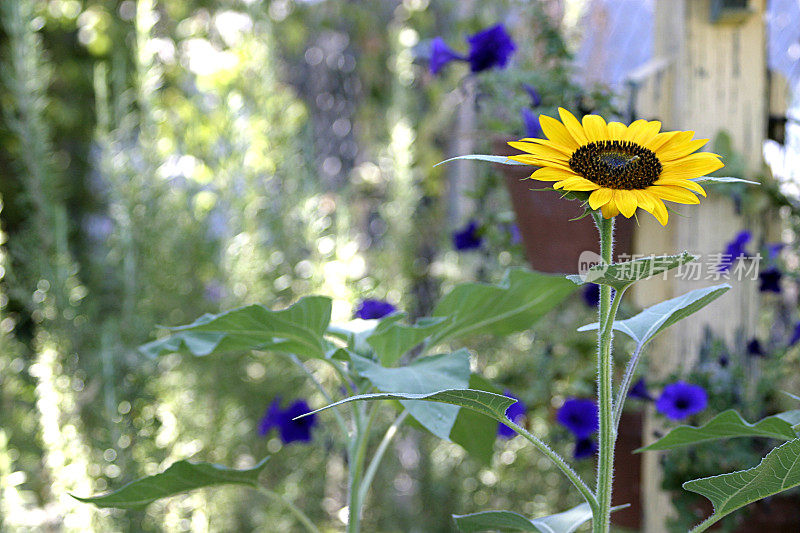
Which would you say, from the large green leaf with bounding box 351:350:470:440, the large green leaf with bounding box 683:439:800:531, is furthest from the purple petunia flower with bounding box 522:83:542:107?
the large green leaf with bounding box 683:439:800:531

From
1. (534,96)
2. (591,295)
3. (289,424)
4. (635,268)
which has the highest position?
(534,96)

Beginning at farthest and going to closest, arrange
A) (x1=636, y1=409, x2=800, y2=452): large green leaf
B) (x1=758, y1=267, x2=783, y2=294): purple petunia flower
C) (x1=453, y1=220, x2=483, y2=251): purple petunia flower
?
(x1=453, y1=220, x2=483, y2=251): purple petunia flower
(x1=758, y1=267, x2=783, y2=294): purple petunia flower
(x1=636, y1=409, x2=800, y2=452): large green leaf

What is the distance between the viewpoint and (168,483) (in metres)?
0.60

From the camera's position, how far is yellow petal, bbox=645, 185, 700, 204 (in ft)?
1.38

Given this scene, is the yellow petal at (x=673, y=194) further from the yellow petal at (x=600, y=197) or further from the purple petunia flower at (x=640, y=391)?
the purple petunia flower at (x=640, y=391)

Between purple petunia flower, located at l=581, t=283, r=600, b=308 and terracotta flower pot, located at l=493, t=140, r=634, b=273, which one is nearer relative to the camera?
terracotta flower pot, located at l=493, t=140, r=634, b=273

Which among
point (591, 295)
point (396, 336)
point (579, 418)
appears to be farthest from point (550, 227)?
point (396, 336)

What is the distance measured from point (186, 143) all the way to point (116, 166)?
0.40m

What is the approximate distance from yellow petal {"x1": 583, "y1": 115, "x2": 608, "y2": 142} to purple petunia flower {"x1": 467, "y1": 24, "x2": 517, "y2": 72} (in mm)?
651

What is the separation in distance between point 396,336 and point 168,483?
235 millimetres

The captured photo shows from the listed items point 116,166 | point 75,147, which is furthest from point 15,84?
point 75,147

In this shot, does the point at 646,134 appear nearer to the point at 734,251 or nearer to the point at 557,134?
the point at 557,134

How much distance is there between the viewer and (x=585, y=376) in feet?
3.92

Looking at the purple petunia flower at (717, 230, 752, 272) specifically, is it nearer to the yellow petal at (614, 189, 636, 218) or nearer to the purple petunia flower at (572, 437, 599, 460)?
the purple petunia flower at (572, 437, 599, 460)
